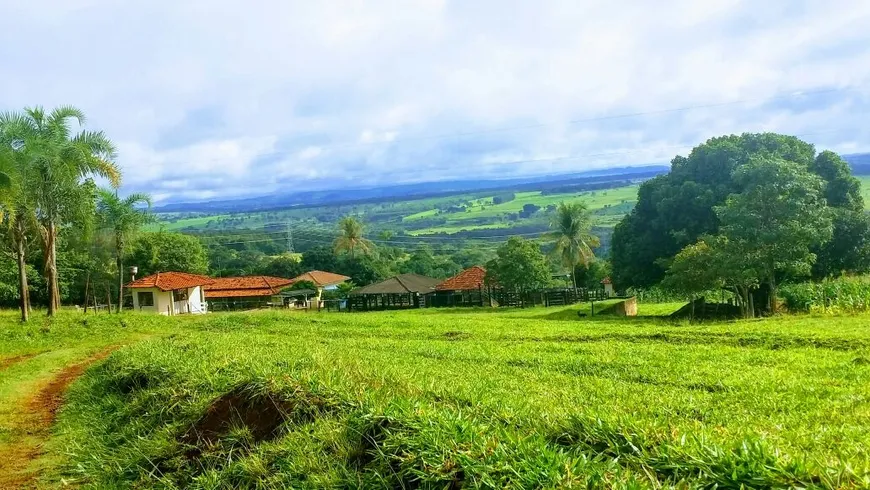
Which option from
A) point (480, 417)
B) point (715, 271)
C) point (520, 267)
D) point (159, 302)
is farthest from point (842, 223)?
point (159, 302)

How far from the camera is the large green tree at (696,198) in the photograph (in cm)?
2647

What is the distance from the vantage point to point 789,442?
13.6 feet

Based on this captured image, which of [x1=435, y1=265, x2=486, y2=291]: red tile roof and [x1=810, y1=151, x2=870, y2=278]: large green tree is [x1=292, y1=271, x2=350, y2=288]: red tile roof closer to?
[x1=435, y1=265, x2=486, y2=291]: red tile roof

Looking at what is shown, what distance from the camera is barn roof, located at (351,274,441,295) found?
43938 millimetres

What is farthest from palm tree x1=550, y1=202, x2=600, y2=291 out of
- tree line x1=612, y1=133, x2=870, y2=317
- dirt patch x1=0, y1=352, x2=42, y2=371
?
dirt patch x1=0, y1=352, x2=42, y2=371

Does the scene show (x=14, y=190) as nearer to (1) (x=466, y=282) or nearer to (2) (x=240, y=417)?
(2) (x=240, y=417)

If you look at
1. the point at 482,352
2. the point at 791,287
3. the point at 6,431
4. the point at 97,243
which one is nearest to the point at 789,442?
the point at 482,352

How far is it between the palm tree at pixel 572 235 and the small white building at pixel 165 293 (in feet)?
77.6

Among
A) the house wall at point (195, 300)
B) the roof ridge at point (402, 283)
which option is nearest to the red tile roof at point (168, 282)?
the house wall at point (195, 300)

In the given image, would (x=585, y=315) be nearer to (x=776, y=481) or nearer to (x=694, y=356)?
(x=694, y=356)

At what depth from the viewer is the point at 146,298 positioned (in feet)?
123

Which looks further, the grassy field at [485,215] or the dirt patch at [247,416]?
the grassy field at [485,215]

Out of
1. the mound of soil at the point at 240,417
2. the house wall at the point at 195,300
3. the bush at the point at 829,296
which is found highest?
the mound of soil at the point at 240,417

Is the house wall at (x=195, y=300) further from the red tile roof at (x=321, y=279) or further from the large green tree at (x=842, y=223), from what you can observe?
the large green tree at (x=842, y=223)
